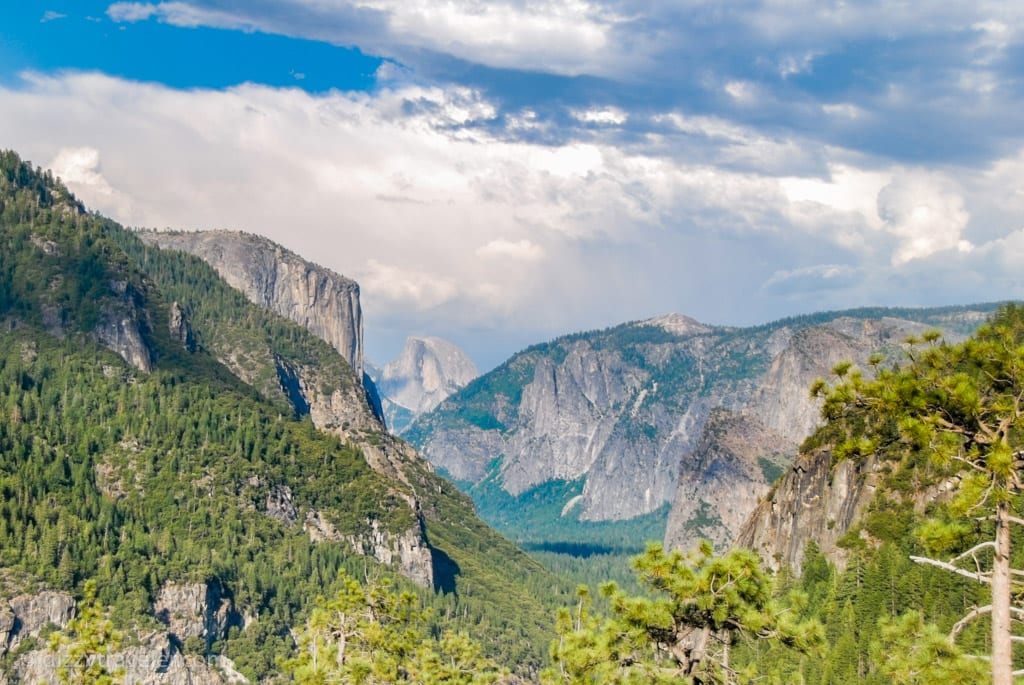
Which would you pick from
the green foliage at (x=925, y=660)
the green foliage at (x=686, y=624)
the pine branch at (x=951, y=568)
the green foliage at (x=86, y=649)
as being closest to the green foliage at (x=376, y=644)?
the green foliage at (x=86, y=649)

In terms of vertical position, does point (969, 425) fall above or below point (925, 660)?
above

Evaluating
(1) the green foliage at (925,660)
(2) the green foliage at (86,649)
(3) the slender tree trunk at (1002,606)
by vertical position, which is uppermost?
(3) the slender tree trunk at (1002,606)

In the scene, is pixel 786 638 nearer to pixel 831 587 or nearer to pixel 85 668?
pixel 85 668

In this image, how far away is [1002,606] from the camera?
34.2m

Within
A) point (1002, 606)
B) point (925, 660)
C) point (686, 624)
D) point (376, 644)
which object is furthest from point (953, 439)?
point (376, 644)

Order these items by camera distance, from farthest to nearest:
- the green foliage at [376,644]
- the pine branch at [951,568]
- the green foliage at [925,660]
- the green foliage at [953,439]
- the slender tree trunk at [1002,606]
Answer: the green foliage at [376,644] → the green foliage at [925,660] → the green foliage at [953,439] → the slender tree trunk at [1002,606] → the pine branch at [951,568]

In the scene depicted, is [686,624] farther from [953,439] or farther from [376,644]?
[376,644]

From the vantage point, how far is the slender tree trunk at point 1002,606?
1326 inches

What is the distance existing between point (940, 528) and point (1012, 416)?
430 cm

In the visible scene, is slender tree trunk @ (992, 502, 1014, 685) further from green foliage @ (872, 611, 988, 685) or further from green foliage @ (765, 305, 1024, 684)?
green foliage @ (872, 611, 988, 685)

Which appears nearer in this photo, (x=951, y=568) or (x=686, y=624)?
(x=951, y=568)

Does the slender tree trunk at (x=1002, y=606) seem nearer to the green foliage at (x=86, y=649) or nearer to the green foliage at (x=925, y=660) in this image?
the green foliage at (x=925, y=660)

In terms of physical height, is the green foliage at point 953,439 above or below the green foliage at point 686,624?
above

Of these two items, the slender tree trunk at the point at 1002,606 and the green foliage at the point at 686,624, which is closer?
the slender tree trunk at the point at 1002,606
